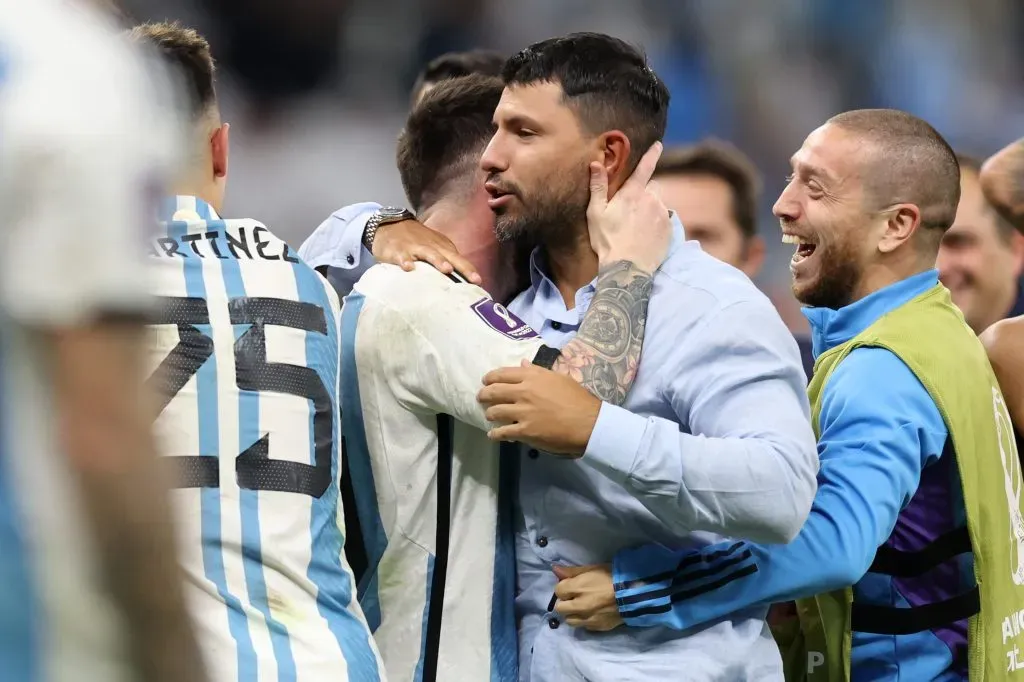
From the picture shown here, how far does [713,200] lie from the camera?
4840 mm

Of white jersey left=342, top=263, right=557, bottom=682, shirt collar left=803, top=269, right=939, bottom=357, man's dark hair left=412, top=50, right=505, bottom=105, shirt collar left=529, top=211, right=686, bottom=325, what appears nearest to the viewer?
white jersey left=342, top=263, right=557, bottom=682

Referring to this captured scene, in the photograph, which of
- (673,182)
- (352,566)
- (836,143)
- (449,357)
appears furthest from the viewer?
(673,182)

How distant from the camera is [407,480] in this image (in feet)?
7.48

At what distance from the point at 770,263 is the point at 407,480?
463 cm

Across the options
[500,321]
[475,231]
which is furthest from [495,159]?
[500,321]

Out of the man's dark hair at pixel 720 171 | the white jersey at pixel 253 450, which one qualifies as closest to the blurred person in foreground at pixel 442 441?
the white jersey at pixel 253 450

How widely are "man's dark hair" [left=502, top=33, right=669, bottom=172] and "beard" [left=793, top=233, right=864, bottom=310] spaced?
2.04ft

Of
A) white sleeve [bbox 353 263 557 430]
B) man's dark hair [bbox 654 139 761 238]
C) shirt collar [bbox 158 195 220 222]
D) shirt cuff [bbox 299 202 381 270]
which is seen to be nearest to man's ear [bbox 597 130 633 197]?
white sleeve [bbox 353 263 557 430]

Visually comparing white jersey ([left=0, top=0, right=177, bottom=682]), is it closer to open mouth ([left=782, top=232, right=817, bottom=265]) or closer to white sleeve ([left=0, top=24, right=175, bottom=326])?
white sleeve ([left=0, top=24, right=175, bottom=326])

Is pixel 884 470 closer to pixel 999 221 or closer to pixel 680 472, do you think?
pixel 680 472

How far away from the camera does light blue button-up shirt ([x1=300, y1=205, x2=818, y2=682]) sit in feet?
6.81

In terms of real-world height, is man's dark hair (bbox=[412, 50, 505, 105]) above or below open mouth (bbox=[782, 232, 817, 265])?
above

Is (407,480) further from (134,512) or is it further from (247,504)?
(134,512)

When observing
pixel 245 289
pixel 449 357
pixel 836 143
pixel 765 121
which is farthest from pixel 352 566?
pixel 765 121
